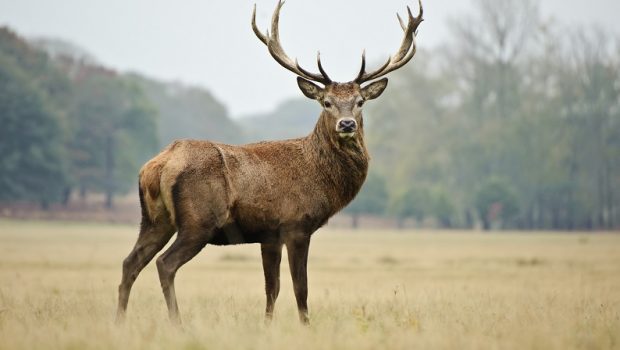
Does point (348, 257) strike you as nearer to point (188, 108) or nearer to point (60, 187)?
point (60, 187)

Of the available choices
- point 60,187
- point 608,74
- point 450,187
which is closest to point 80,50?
point 60,187

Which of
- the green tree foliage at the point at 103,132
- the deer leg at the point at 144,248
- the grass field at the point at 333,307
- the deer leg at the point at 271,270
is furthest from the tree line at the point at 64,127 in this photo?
the deer leg at the point at 271,270

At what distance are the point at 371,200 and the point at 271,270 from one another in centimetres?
6169

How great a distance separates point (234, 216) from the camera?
977 cm

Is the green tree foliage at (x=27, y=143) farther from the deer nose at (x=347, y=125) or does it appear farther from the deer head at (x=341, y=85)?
the deer nose at (x=347, y=125)

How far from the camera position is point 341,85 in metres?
10.6

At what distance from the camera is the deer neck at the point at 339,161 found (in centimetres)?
1041

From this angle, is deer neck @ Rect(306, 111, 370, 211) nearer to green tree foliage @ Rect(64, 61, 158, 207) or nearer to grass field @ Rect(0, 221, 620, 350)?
grass field @ Rect(0, 221, 620, 350)

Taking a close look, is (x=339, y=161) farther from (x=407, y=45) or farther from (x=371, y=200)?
(x=371, y=200)

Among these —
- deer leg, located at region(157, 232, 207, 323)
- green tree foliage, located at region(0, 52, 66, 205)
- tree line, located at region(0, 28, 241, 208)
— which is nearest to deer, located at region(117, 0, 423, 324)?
deer leg, located at region(157, 232, 207, 323)

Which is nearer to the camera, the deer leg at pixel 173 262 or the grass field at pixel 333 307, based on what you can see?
the grass field at pixel 333 307

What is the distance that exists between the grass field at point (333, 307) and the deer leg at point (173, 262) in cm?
28

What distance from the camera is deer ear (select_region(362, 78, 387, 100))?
10.9 meters

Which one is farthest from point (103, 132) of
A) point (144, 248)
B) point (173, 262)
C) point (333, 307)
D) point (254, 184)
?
point (173, 262)
